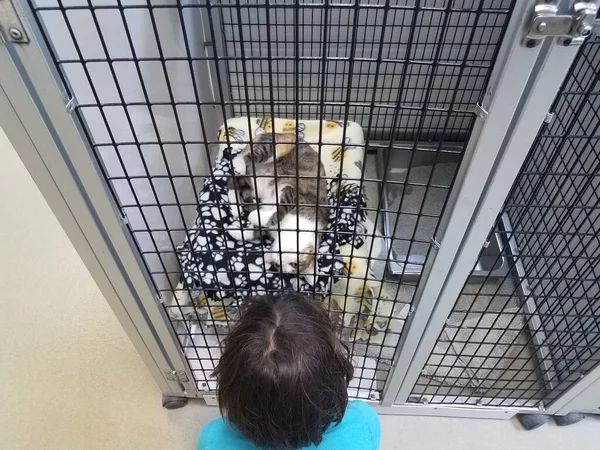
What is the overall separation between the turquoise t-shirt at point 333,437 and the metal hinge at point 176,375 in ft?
0.99

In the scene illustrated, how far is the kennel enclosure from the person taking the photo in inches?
21.4

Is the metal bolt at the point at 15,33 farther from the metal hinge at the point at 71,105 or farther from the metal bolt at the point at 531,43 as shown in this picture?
the metal bolt at the point at 531,43

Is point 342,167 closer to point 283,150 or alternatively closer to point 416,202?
point 283,150

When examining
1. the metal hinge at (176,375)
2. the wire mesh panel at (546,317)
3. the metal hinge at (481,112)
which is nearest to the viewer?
the metal hinge at (481,112)

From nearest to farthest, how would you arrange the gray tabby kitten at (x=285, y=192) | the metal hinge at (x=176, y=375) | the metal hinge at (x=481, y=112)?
the metal hinge at (x=481, y=112), the metal hinge at (x=176, y=375), the gray tabby kitten at (x=285, y=192)

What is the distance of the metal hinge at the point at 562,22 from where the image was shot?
1.51 ft

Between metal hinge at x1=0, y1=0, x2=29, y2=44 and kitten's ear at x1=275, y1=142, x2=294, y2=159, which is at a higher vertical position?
metal hinge at x1=0, y1=0, x2=29, y2=44

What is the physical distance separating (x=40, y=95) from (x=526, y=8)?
1.87 ft

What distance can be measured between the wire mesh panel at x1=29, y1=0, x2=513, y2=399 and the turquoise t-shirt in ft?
0.69

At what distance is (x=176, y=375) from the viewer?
1.18 metres

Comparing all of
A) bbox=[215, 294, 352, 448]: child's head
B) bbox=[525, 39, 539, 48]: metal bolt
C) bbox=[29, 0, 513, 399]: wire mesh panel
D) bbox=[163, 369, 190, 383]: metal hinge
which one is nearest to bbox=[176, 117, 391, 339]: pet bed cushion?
bbox=[29, 0, 513, 399]: wire mesh panel

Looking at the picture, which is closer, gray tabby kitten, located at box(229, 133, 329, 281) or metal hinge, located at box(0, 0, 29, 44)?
metal hinge, located at box(0, 0, 29, 44)

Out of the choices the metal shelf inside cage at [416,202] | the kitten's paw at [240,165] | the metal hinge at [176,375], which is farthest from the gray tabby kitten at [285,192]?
the metal hinge at [176,375]

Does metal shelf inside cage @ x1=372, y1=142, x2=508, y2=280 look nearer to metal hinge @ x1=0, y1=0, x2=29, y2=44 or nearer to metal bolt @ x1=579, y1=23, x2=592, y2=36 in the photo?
metal bolt @ x1=579, y1=23, x2=592, y2=36
